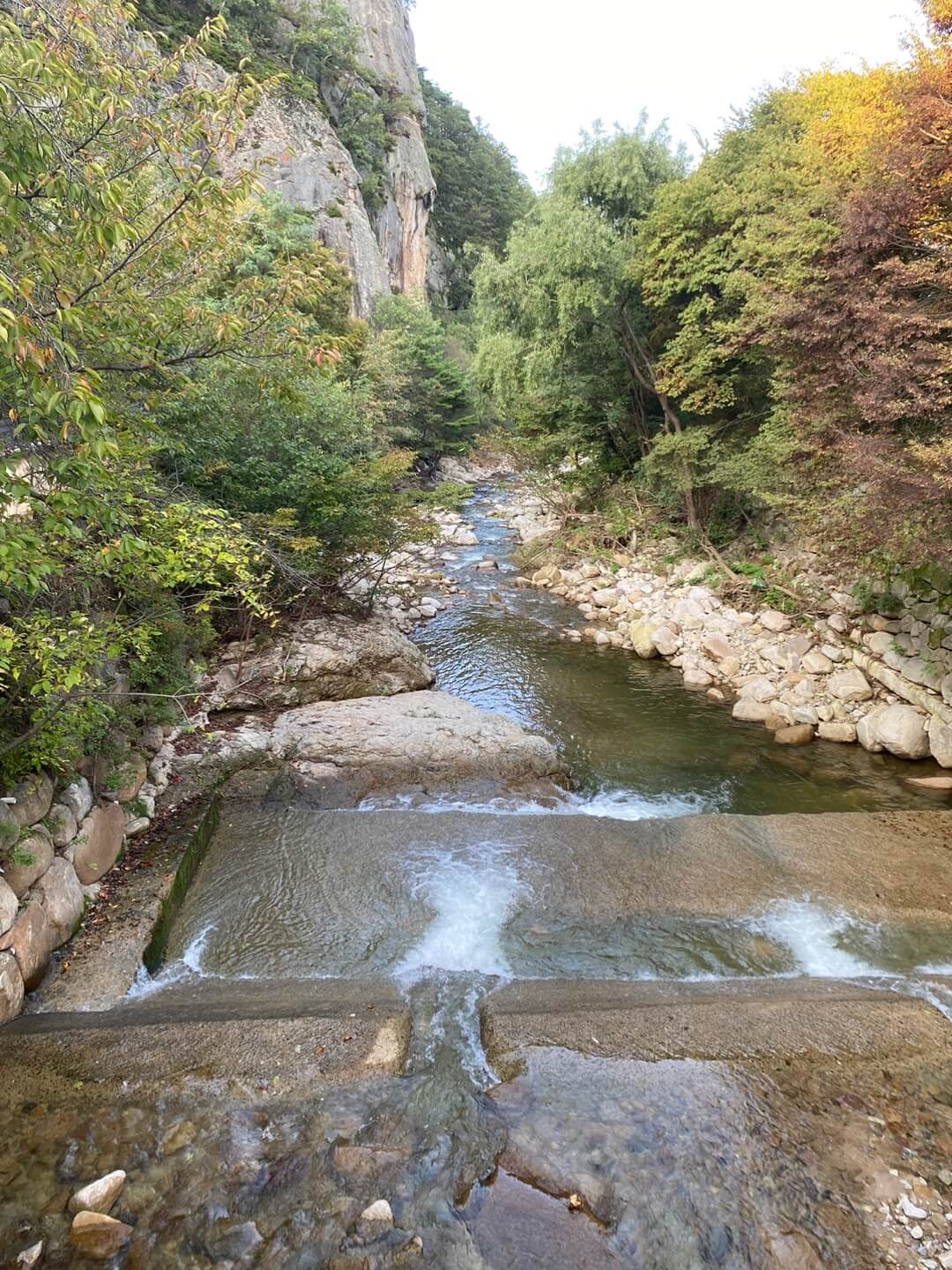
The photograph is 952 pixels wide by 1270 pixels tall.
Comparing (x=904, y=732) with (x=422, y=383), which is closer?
(x=904, y=732)

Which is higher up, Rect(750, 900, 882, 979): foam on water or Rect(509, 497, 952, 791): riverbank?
Rect(509, 497, 952, 791): riverbank

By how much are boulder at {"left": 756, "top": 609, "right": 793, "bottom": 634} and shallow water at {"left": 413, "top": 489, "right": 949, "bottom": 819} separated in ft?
5.84

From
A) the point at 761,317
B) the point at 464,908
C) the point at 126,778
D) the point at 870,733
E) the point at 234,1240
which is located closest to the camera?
the point at 234,1240

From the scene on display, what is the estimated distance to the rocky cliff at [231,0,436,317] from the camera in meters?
23.4

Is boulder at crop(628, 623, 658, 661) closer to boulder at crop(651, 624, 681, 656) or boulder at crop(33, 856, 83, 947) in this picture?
boulder at crop(651, 624, 681, 656)

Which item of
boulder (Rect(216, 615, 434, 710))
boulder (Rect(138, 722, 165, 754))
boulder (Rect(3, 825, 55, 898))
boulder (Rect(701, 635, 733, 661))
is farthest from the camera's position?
boulder (Rect(701, 635, 733, 661))

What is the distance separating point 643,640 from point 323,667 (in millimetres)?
6083

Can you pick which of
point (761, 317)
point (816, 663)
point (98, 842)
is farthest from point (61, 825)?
point (761, 317)

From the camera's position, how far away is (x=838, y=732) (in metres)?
8.24

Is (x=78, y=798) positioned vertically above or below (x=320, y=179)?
below

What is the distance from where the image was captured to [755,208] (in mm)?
10805

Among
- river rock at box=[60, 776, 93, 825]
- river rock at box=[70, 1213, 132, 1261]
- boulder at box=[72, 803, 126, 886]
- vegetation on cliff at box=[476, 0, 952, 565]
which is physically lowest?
river rock at box=[70, 1213, 132, 1261]

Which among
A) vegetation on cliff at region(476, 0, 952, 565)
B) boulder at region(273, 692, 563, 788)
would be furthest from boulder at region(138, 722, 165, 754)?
vegetation on cliff at region(476, 0, 952, 565)

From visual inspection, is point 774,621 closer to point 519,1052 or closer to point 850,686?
point 850,686
